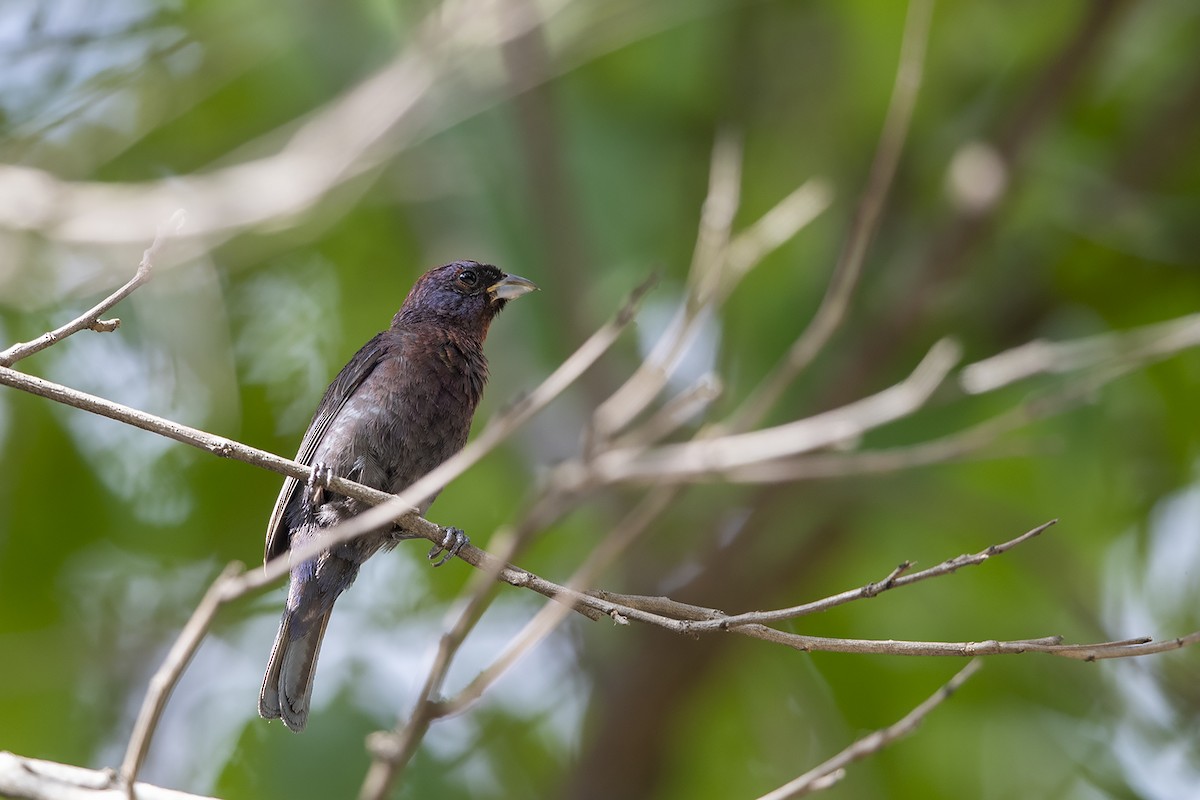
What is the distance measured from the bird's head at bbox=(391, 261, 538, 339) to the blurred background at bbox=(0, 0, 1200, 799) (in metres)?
1.08

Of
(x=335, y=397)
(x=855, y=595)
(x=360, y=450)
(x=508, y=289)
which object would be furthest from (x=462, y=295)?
(x=855, y=595)

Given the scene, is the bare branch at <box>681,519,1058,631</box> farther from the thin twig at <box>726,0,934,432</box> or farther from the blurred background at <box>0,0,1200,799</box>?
the blurred background at <box>0,0,1200,799</box>

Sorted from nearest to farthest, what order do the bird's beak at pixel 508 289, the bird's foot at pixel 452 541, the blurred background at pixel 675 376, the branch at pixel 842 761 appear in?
the branch at pixel 842 761, the bird's foot at pixel 452 541, the bird's beak at pixel 508 289, the blurred background at pixel 675 376

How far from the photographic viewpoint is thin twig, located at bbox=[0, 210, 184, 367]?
2.54 meters

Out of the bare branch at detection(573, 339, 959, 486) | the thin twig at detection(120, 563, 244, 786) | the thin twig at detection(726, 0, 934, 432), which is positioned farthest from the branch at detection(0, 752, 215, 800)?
the thin twig at detection(726, 0, 934, 432)

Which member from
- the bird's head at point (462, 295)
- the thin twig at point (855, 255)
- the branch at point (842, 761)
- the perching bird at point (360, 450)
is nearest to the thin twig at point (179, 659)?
the branch at point (842, 761)

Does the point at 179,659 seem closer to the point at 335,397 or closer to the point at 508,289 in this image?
the point at 335,397

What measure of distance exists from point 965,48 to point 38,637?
6.11 m

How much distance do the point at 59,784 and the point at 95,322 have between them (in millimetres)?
999

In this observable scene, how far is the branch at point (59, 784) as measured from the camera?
2.22 metres

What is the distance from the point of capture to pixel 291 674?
369cm

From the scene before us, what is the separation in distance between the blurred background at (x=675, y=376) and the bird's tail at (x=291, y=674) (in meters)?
1.83

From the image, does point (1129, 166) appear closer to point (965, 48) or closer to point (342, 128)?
point (965, 48)

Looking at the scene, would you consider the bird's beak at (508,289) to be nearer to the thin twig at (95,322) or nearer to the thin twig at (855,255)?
the thin twig at (855,255)
